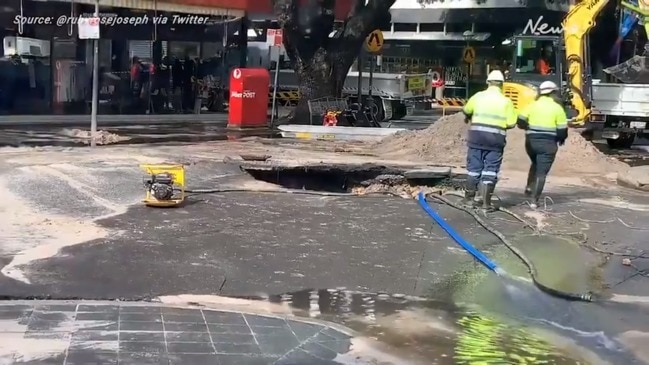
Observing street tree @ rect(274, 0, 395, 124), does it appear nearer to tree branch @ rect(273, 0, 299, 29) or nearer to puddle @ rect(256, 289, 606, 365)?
tree branch @ rect(273, 0, 299, 29)

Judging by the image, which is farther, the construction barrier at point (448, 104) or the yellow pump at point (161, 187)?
the construction barrier at point (448, 104)

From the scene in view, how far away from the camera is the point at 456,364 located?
609 cm

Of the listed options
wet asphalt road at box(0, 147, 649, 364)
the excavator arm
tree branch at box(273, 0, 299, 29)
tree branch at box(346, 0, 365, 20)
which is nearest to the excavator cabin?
the excavator arm

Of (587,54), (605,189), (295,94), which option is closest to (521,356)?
(605,189)

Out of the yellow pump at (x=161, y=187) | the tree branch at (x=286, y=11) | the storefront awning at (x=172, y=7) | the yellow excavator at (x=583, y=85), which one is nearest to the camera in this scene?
the yellow pump at (x=161, y=187)

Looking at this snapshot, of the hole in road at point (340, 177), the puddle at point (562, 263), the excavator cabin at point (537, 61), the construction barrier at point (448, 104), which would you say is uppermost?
the excavator cabin at point (537, 61)

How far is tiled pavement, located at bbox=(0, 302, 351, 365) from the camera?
19.1 feet

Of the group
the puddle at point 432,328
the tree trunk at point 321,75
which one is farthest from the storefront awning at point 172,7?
the puddle at point 432,328

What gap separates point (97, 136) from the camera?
19.8m

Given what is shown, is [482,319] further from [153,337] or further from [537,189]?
[537,189]

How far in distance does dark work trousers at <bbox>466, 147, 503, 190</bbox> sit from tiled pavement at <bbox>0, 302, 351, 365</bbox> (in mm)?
5344

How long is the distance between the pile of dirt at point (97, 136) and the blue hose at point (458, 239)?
9.20 meters

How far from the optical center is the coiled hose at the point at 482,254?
8102mm

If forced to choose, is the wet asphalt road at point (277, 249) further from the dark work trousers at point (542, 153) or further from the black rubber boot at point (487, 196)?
the dark work trousers at point (542, 153)
